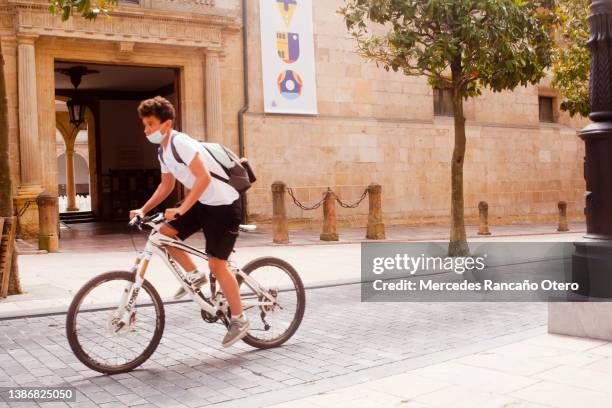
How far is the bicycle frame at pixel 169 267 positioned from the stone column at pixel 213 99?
12.7m

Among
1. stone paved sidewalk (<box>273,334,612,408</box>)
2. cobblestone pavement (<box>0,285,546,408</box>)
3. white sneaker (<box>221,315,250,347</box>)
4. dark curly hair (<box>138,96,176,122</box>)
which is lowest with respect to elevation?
cobblestone pavement (<box>0,285,546,408</box>)

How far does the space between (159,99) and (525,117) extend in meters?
21.9

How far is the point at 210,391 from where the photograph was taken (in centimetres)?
416

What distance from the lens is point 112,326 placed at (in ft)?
14.9

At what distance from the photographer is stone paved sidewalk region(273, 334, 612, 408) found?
371 cm

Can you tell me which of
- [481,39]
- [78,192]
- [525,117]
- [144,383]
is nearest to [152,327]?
[144,383]

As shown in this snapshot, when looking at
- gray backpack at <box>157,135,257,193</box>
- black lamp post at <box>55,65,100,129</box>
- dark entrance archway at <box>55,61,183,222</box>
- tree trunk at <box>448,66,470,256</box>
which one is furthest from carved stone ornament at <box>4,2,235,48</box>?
gray backpack at <box>157,135,257,193</box>

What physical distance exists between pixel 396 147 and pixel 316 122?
3.11 metres

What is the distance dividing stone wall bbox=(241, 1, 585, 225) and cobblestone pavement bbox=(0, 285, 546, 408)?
11678 mm

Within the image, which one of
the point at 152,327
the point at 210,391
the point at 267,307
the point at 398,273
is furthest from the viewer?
the point at 398,273

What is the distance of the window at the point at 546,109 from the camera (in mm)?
25922

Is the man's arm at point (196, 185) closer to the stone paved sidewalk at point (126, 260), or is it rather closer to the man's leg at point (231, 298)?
the man's leg at point (231, 298)

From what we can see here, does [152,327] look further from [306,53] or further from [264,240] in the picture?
[306,53]

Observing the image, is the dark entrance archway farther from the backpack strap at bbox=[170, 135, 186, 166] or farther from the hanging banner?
the backpack strap at bbox=[170, 135, 186, 166]
